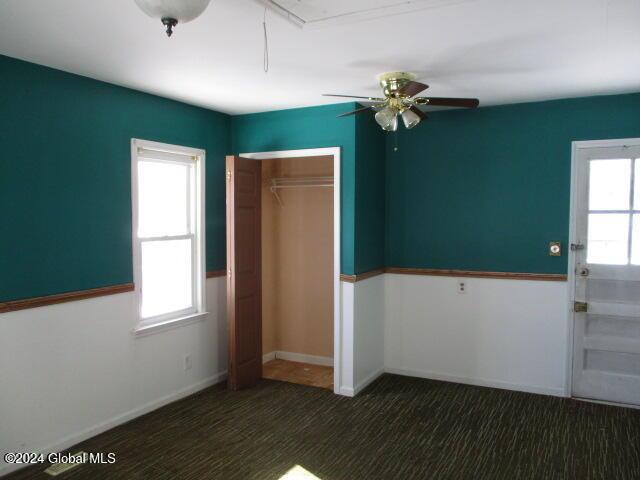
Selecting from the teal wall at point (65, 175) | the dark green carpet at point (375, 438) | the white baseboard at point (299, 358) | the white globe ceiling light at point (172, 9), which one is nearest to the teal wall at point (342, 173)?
the teal wall at point (65, 175)

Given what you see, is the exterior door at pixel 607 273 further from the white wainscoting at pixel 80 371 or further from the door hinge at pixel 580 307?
the white wainscoting at pixel 80 371

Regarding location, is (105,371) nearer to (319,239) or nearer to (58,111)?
(58,111)

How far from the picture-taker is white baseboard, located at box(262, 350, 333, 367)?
5207 mm

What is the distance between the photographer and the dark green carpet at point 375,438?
122 inches

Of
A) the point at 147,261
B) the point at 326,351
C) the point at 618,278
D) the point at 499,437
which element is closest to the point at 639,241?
the point at 618,278

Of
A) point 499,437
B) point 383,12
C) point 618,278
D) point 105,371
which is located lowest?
point 499,437

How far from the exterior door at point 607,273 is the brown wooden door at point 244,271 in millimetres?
2695

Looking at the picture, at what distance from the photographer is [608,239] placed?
4.09 m

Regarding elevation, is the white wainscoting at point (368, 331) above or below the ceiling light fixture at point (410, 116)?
below

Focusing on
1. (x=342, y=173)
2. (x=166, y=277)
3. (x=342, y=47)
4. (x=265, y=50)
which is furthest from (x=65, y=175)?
(x=342, y=173)

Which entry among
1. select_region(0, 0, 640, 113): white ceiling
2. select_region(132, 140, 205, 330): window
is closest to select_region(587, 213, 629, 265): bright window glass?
select_region(0, 0, 640, 113): white ceiling

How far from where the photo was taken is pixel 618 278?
4.05 m

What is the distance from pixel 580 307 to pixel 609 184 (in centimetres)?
101

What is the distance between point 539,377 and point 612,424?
0.70m
